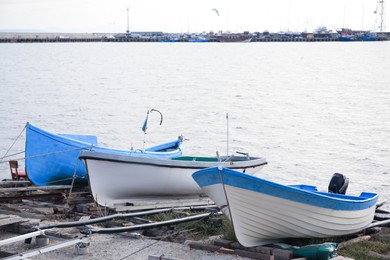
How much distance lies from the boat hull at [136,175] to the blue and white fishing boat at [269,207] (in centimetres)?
339

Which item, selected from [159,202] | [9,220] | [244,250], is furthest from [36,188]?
[244,250]

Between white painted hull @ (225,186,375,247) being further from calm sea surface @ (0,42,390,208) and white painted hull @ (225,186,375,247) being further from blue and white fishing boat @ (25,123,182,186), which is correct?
calm sea surface @ (0,42,390,208)

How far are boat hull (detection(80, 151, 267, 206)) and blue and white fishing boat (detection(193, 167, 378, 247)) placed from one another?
339cm

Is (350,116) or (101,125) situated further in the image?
(350,116)

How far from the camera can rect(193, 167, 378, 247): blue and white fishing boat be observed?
10961 mm

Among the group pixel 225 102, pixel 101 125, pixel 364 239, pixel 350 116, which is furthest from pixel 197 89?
pixel 364 239

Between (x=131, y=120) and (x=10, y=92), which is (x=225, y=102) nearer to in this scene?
(x=131, y=120)

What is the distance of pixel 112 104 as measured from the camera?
47.8 m

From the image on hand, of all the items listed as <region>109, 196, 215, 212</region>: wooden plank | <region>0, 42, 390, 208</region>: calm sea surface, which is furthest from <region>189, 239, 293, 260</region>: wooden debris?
<region>0, 42, 390, 208</region>: calm sea surface

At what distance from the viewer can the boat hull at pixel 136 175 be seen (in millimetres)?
14531

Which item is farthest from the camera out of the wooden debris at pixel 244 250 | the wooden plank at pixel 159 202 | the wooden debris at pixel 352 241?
the wooden plank at pixel 159 202

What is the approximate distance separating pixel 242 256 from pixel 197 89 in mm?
50399

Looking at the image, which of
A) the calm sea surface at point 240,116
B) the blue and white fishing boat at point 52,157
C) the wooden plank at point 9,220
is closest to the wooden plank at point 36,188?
the blue and white fishing boat at point 52,157

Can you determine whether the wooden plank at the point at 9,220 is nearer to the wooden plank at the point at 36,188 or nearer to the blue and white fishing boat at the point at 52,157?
the wooden plank at the point at 36,188
